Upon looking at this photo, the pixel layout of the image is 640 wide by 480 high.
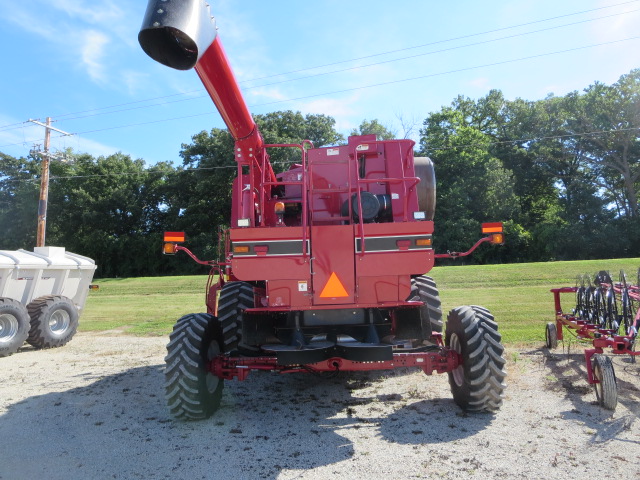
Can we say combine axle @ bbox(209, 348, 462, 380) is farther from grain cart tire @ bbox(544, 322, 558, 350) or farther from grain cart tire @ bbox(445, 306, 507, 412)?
grain cart tire @ bbox(544, 322, 558, 350)

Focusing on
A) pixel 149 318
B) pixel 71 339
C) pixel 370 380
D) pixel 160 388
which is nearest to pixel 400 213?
pixel 370 380

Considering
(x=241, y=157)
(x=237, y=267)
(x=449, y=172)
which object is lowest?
(x=237, y=267)

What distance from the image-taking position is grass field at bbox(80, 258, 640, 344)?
10742 millimetres

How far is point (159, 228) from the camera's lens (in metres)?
40.7

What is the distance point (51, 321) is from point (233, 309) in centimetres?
573

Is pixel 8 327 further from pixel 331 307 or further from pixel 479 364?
pixel 479 364

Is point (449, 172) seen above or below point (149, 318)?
above

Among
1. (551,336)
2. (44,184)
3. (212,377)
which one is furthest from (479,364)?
(44,184)

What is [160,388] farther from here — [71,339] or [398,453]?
[71,339]

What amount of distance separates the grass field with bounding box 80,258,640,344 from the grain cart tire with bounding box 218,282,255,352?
482 centimetres

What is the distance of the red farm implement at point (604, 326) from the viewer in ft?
15.4

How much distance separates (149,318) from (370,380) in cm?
911

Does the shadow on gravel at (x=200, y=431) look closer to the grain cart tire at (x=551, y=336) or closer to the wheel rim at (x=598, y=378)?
the wheel rim at (x=598, y=378)

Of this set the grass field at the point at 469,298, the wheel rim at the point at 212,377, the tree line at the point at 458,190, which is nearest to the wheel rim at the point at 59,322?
the grass field at the point at 469,298
